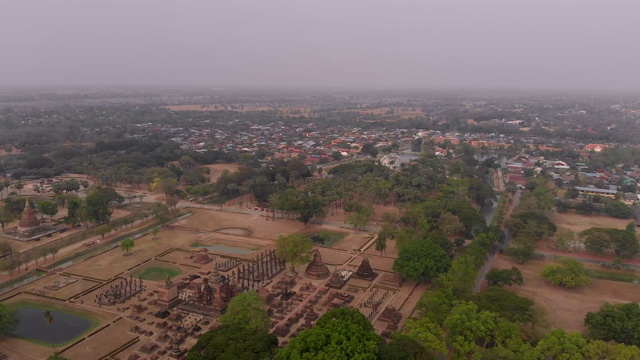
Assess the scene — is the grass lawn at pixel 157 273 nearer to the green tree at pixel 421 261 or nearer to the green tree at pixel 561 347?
the green tree at pixel 421 261

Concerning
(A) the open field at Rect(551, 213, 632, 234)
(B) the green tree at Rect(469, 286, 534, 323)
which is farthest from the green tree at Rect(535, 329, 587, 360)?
(A) the open field at Rect(551, 213, 632, 234)

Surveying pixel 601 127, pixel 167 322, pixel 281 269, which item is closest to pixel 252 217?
pixel 281 269

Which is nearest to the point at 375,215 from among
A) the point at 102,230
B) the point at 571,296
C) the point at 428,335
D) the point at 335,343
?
the point at 571,296

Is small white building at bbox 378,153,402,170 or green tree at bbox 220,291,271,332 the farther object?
small white building at bbox 378,153,402,170

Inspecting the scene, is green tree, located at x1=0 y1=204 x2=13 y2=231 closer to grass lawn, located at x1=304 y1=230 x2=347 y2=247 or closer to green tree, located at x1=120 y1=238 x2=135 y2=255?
green tree, located at x1=120 y1=238 x2=135 y2=255

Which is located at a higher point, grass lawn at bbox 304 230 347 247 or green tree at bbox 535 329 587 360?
green tree at bbox 535 329 587 360

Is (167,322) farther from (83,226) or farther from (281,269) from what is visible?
(83,226)

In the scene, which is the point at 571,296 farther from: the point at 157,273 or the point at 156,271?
the point at 156,271
